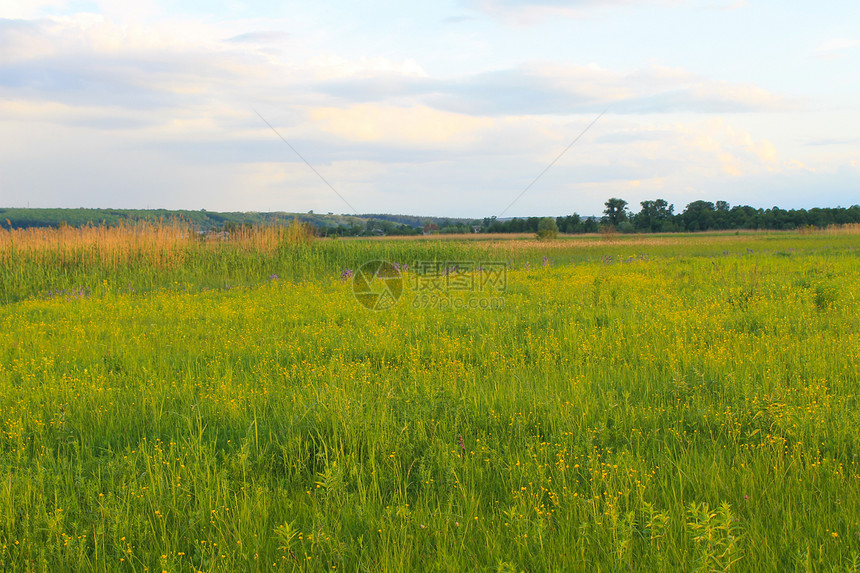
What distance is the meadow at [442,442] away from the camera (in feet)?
9.18

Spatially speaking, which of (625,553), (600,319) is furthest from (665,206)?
(625,553)

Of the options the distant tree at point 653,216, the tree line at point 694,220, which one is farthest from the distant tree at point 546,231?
the distant tree at point 653,216

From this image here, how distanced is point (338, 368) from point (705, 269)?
1270cm

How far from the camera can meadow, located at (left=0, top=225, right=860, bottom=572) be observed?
2.80 m

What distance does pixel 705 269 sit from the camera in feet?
48.5
